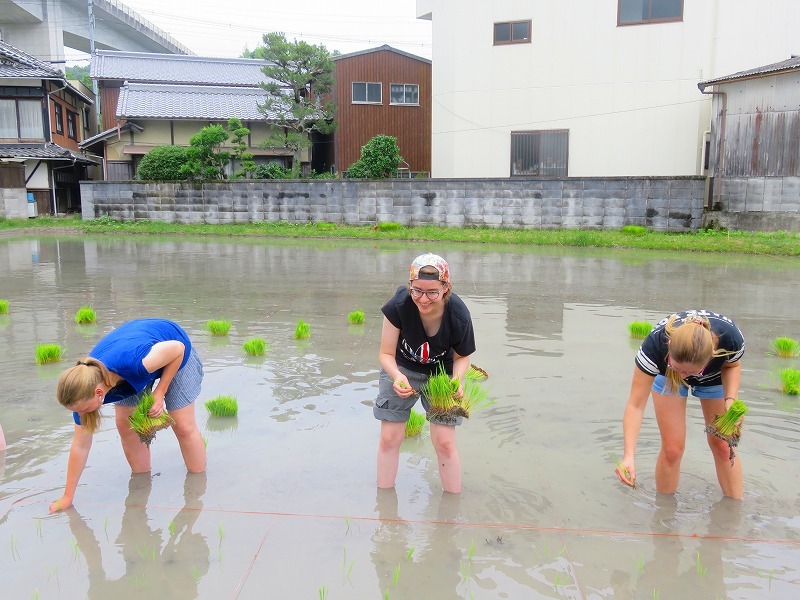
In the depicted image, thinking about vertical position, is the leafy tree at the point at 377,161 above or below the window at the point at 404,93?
below

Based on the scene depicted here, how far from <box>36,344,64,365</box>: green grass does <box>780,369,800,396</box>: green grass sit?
5.95 metres

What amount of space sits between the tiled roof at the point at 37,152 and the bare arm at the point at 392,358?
74.9 feet

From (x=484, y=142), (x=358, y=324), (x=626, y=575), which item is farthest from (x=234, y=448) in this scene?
(x=484, y=142)

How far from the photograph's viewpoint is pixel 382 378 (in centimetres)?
378

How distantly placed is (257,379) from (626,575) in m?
3.51

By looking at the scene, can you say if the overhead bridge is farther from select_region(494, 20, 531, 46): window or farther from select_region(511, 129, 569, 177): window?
select_region(511, 129, 569, 177): window

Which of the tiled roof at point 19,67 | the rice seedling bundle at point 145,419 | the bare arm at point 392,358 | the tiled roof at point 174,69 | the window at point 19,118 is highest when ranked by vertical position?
the tiled roof at point 174,69

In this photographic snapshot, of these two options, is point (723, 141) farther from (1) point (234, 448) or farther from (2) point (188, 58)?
(2) point (188, 58)

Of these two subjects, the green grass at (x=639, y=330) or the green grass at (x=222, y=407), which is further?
the green grass at (x=639, y=330)

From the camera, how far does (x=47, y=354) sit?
6.08 m

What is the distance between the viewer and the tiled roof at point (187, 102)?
25094 millimetres

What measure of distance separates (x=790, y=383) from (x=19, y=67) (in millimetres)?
25681

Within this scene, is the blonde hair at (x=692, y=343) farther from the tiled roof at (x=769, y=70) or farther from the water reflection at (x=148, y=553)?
the tiled roof at (x=769, y=70)

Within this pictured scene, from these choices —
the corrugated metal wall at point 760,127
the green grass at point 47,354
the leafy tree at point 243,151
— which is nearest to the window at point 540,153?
the corrugated metal wall at point 760,127
